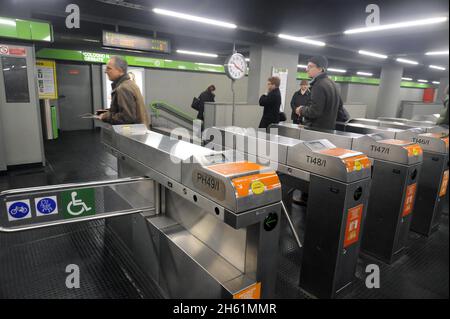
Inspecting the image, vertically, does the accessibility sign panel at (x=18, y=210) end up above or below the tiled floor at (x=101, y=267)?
above

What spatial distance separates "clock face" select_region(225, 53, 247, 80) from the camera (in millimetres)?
2979

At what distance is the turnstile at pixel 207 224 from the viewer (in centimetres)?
110

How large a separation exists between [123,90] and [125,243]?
3.74 ft

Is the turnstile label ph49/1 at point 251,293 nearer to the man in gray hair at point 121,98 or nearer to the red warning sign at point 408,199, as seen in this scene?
the red warning sign at point 408,199

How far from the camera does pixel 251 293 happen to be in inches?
45.1

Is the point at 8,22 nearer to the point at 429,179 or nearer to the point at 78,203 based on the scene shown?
the point at 78,203

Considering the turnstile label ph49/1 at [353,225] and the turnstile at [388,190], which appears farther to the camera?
the turnstile at [388,190]

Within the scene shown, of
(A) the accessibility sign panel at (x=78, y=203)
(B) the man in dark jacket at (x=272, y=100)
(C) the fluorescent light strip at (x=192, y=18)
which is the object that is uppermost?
(C) the fluorescent light strip at (x=192, y=18)

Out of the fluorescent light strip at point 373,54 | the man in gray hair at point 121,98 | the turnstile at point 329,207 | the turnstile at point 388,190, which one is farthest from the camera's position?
the fluorescent light strip at point 373,54

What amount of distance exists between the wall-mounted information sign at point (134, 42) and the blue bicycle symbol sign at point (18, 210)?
3.95m

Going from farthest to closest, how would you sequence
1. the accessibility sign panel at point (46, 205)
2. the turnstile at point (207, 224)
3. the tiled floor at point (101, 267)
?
the tiled floor at point (101, 267), the accessibility sign panel at point (46, 205), the turnstile at point (207, 224)

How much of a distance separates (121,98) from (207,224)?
1337 mm

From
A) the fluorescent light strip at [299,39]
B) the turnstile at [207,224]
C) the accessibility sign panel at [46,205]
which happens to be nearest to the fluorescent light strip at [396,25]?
the fluorescent light strip at [299,39]

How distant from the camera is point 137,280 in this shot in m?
1.84
